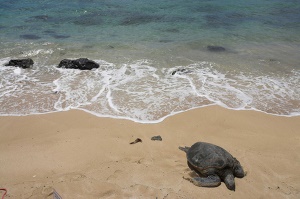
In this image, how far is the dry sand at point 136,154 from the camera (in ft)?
16.4

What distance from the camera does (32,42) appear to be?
15.5 meters

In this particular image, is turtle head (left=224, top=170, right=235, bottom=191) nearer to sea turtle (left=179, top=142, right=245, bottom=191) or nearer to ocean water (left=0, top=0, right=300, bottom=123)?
sea turtle (left=179, top=142, right=245, bottom=191)

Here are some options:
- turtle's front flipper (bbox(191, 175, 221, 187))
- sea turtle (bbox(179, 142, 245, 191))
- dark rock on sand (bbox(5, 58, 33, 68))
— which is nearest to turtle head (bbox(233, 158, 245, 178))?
sea turtle (bbox(179, 142, 245, 191))

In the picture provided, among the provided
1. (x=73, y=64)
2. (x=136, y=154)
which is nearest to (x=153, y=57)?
(x=73, y=64)

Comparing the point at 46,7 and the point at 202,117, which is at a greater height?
the point at 46,7

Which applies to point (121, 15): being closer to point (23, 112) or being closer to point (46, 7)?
point (46, 7)

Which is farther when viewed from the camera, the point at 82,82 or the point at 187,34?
the point at 187,34

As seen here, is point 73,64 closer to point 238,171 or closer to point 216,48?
point 216,48

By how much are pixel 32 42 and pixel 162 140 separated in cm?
1232

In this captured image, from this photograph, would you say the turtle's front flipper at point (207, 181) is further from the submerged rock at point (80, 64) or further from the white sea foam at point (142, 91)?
the submerged rock at point (80, 64)

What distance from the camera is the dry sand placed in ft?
16.4

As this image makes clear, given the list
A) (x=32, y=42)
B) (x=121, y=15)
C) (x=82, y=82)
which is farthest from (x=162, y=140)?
(x=121, y=15)

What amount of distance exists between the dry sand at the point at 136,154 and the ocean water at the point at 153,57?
0.64 metres

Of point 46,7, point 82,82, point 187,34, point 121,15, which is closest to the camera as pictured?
point 82,82
